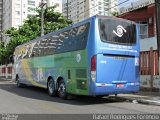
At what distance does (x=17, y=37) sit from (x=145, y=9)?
18495mm

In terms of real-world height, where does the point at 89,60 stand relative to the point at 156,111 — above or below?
above

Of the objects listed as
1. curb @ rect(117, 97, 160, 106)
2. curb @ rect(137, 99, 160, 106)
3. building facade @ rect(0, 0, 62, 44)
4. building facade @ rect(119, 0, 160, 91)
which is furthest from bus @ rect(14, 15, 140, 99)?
building facade @ rect(0, 0, 62, 44)

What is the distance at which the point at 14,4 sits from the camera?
403 feet

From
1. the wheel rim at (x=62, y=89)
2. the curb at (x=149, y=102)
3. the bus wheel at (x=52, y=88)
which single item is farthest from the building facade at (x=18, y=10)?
the curb at (x=149, y=102)

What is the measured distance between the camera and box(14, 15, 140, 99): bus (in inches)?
533

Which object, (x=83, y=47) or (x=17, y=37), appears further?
(x=17, y=37)

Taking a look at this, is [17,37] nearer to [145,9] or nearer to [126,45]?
[145,9]

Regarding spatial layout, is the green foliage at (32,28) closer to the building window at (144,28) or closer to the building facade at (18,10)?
the building window at (144,28)

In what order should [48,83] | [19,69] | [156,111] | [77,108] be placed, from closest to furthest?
[156,111] → [77,108] → [48,83] → [19,69]

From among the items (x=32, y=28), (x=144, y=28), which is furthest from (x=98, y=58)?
(x=32, y=28)

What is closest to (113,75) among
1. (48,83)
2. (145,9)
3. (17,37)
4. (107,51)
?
(107,51)

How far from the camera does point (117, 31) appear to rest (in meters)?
14.1

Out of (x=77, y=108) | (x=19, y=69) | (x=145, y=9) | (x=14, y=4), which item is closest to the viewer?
(x=77, y=108)

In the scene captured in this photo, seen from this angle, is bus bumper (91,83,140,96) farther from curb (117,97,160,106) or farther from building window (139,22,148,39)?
building window (139,22,148,39)
